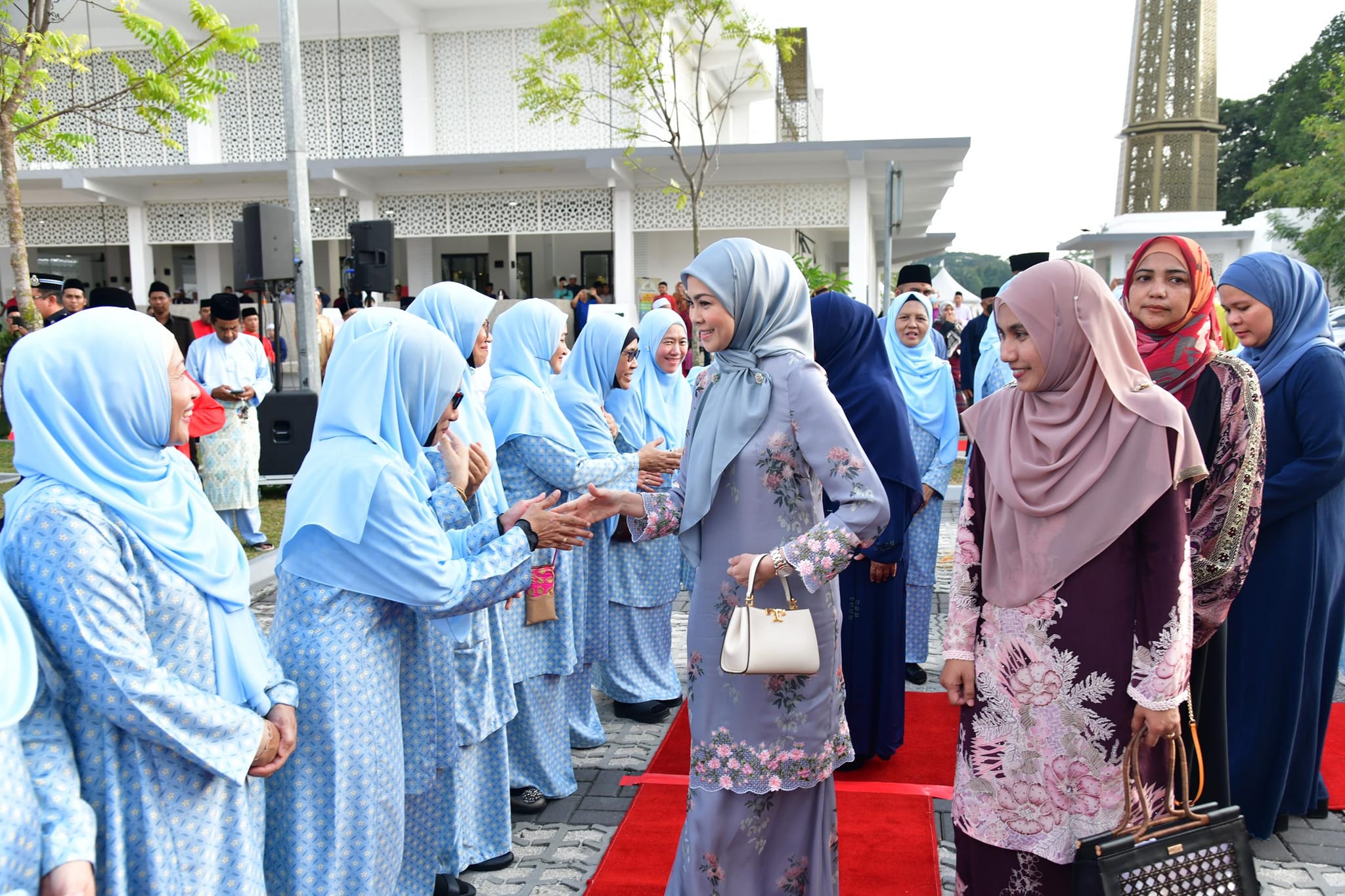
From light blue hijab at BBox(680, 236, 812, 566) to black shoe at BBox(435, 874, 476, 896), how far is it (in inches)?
49.1

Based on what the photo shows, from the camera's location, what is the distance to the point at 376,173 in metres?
17.6

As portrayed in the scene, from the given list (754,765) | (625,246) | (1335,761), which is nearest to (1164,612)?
(754,765)

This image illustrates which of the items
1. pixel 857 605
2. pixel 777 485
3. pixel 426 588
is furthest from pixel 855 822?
pixel 426 588

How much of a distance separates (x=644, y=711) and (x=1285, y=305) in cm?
289

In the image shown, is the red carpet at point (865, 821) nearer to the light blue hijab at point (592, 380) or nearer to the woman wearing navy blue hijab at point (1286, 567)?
the woman wearing navy blue hijab at point (1286, 567)

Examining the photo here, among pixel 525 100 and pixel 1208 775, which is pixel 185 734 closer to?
pixel 1208 775

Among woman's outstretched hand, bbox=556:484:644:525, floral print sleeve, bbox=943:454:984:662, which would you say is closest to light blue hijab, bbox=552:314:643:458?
woman's outstretched hand, bbox=556:484:644:525

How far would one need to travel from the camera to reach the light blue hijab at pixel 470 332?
10.5 ft

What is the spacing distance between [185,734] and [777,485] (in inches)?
54.1

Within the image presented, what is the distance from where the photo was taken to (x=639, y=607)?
438cm

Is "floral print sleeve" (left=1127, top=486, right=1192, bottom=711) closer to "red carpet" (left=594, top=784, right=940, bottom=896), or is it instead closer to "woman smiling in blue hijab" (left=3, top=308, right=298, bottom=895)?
"red carpet" (left=594, top=784, right=940, bottom=896)

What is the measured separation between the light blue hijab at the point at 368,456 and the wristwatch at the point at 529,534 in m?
0.27

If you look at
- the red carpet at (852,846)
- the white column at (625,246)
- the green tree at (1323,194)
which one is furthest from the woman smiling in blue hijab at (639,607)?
the green tree at (1323,194)

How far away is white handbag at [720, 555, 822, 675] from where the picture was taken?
2.24 metres
